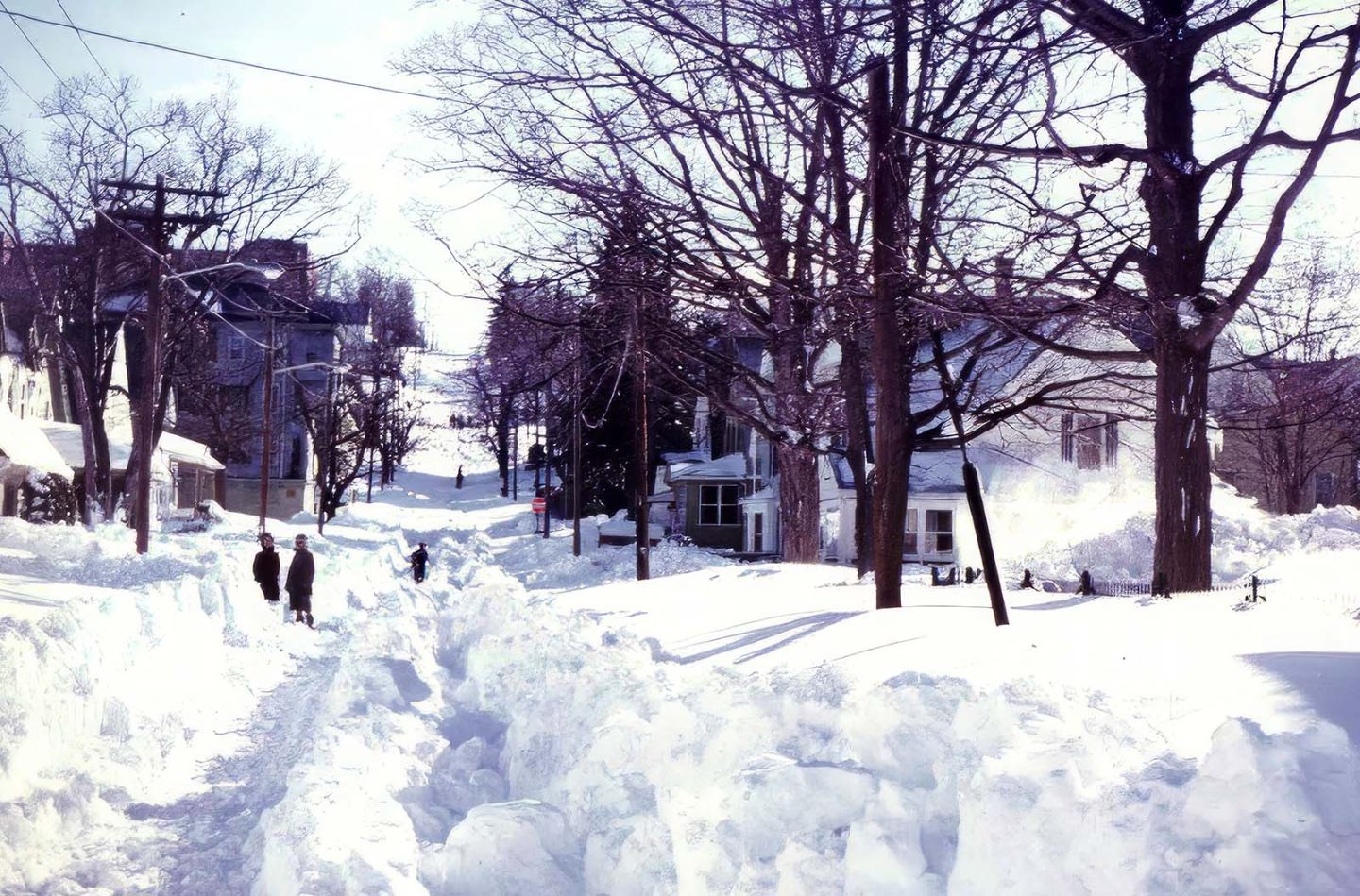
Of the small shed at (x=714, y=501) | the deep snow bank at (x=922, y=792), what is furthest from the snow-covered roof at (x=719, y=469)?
the deep snow bank at (x=922, y=792)

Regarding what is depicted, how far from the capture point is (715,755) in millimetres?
7047

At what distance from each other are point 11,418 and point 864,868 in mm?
34892

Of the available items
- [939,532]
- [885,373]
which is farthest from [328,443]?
[885,373]

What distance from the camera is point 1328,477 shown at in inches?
2372

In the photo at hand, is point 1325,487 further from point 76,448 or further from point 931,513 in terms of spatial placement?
point 76,448

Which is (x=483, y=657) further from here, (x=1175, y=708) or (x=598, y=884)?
(x=1175, y=708)

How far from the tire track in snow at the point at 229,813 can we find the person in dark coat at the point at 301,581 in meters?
7.86

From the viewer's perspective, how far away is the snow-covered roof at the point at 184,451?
5095cm

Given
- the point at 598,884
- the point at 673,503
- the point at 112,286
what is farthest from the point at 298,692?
the point at 673,503

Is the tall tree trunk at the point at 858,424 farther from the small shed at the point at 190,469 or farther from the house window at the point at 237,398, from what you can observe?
the house window at the point at 237,398

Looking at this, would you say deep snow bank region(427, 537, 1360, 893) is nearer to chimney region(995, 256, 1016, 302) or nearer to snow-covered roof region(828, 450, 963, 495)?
chimney region(995, 256, 1016, 302)

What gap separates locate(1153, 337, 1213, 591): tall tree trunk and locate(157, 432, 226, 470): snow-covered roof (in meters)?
43.1

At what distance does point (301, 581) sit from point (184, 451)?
3509cm

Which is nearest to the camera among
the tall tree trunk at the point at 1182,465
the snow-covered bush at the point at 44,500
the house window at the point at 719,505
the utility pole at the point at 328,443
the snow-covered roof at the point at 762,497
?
the tall tree trunk at the point at 1182,465
